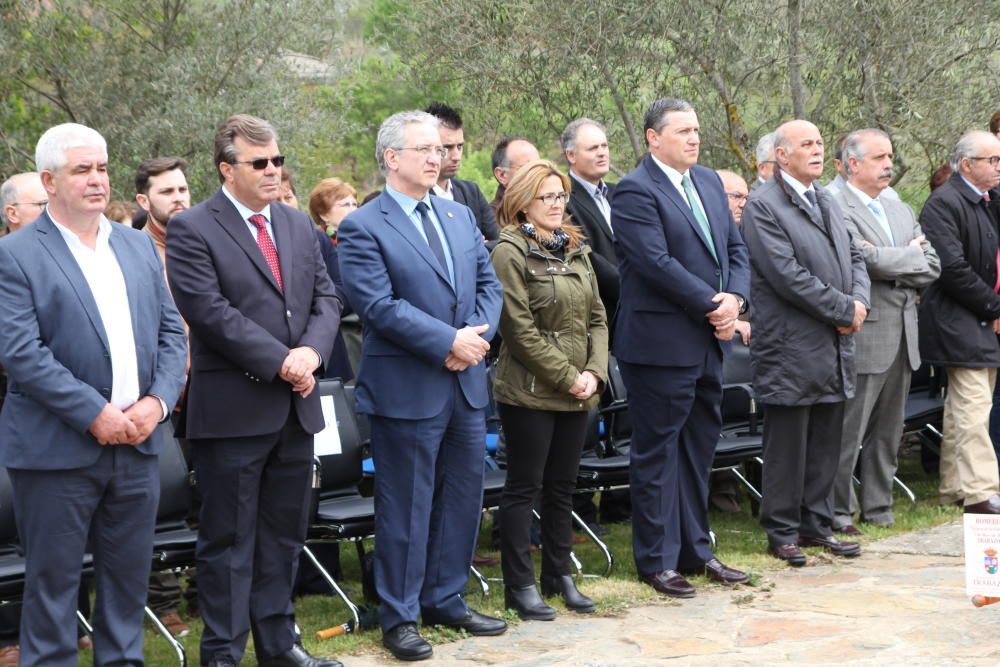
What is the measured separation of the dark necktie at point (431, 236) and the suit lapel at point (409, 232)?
0.03 meters

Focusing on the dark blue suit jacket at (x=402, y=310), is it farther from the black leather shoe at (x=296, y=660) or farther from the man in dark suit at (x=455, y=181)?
the man in dark suit at (x=455, y=181)

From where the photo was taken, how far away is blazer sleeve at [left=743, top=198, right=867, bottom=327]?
275 inches

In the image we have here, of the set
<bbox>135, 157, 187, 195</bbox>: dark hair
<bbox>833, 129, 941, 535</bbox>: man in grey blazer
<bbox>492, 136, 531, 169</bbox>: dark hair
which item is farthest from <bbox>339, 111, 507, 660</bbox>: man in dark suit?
<bbox>833, 129, 941, 535</bbox>: man in grey blazer

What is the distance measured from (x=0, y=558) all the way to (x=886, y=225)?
5.09 metres

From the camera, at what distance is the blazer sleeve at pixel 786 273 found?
6.99 m

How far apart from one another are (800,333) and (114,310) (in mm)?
3684

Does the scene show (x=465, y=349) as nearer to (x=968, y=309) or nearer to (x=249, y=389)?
(x=249, y=389)

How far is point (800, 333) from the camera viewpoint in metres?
7.11

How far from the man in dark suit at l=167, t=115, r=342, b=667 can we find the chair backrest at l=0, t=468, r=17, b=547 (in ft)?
3.01

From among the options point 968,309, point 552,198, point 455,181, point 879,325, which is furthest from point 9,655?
point 968,309

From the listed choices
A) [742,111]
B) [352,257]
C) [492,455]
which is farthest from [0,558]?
[742,111]

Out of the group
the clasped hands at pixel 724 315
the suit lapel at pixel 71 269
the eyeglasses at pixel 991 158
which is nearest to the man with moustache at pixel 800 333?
the clasped hands at pixel 724 315

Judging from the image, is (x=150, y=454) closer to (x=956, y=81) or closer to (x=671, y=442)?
(x=671, y=442)

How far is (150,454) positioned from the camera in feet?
16.2
